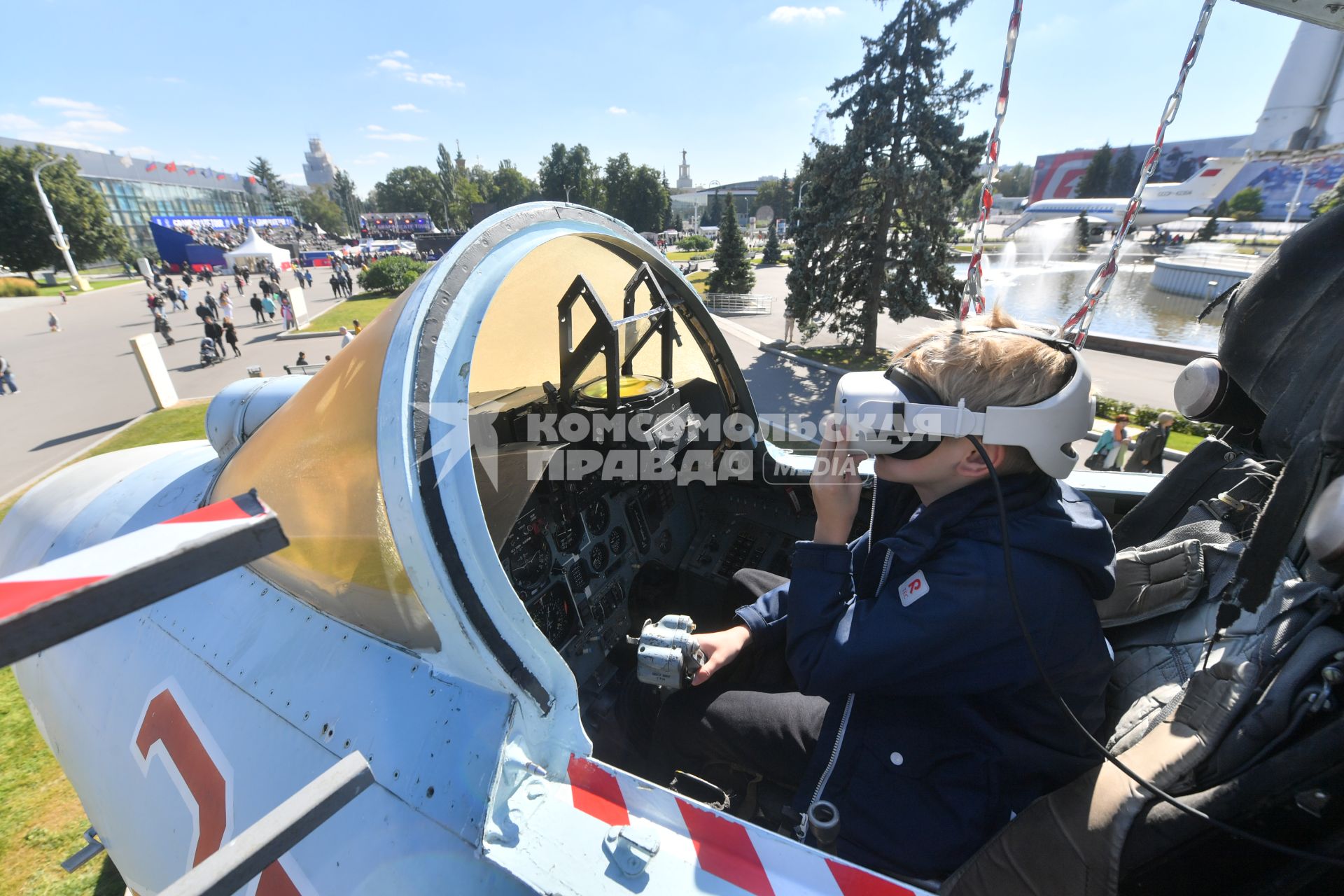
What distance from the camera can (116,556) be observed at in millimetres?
757

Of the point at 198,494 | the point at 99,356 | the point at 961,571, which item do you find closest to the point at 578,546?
the point at 198,494

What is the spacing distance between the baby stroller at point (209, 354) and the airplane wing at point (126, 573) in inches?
654

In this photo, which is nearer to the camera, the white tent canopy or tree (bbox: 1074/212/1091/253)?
tree (bbox: 1074/212/1091/253)

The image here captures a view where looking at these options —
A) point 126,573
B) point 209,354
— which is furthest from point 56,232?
point 126,573

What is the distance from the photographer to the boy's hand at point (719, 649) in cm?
164

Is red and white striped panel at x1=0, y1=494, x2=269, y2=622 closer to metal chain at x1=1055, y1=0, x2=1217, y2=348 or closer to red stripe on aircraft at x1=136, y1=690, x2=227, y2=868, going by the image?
red stripe on aircraft at x1=136, y1=690, x2=227, y2=868

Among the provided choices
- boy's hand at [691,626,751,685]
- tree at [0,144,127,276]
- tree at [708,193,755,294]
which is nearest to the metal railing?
tree at [708,193,755,294]

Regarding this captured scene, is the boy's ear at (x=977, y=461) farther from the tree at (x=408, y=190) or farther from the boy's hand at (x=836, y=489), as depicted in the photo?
the tree at (x=408, y=190)

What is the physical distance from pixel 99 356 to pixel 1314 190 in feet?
230

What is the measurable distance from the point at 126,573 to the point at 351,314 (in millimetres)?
22829

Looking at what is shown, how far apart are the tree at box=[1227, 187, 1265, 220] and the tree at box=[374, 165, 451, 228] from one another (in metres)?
77.4

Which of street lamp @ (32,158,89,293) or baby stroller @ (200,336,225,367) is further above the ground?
street lamp @ (32,158,89,293)

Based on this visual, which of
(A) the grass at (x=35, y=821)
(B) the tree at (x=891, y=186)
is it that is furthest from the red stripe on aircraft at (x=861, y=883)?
(B) the tree at (x=891, y=186)

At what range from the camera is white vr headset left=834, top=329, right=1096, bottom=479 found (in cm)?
112
